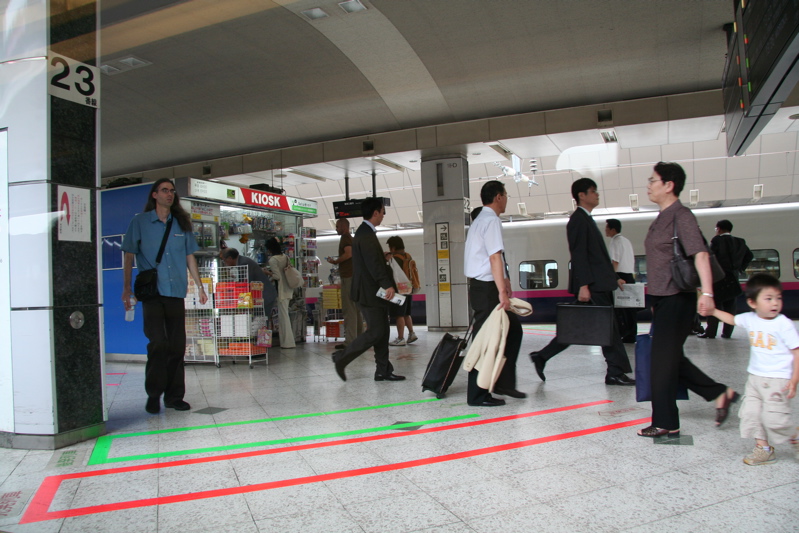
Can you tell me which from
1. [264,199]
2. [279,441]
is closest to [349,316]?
[264,199]

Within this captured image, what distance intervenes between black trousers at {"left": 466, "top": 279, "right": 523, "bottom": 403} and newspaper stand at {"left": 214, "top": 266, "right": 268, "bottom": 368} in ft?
12.9

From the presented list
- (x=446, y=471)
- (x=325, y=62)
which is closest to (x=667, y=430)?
(x=446, y=471)

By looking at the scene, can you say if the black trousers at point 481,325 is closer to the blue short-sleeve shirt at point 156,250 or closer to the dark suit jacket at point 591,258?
the dark suit jacket at point 591,258

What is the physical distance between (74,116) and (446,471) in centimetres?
344

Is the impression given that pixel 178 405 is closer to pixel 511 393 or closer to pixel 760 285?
pixel 511 393

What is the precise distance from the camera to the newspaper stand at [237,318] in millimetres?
7938

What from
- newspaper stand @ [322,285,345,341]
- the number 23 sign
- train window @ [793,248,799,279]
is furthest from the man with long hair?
train window @ [793,248,799,279]

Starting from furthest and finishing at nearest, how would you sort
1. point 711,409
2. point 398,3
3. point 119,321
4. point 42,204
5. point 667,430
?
point 119,321 < point 398,3 < point 711,409 < point 42,204 < point 667,430

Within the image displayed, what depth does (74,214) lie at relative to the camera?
4.08 metres

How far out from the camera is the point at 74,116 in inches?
162

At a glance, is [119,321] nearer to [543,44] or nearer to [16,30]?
[16,30]

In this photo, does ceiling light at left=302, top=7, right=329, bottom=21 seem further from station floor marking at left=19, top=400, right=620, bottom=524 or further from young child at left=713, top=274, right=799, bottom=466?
young child at left=713, top=274, right=799, bottom=466

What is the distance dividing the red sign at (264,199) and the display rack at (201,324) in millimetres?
1821

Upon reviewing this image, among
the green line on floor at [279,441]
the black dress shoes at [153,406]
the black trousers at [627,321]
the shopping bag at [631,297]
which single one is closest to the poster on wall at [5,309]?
the green line on floor at [279,441]
